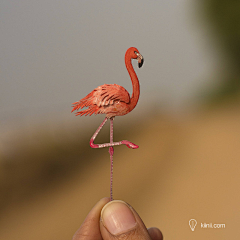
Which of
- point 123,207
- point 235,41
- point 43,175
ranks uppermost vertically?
point 235,41

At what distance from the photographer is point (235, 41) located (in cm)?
776

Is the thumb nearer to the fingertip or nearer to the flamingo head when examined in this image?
the fingertip

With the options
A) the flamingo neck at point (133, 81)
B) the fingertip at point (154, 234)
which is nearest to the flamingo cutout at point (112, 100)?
the flamingo neck at point (133, 81)

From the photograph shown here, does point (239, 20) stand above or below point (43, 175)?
above

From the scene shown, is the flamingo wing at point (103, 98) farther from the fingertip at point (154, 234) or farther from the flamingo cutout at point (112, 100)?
the fingertip at point (154, 234)

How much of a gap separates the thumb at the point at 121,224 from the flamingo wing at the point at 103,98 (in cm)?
86

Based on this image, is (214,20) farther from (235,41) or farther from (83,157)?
(83,157)

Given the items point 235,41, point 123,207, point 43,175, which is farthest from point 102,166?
point 235,41

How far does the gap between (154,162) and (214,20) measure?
656cm

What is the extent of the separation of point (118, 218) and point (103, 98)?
104 cm

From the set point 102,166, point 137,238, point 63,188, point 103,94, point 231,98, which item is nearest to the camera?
point 137,238

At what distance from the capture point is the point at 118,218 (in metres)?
1.70

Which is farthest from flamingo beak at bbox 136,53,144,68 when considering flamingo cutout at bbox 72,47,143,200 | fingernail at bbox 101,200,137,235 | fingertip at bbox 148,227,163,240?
fingertip at bbox 148,227,163,240

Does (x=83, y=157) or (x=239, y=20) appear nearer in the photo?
(x=83, y=157)
